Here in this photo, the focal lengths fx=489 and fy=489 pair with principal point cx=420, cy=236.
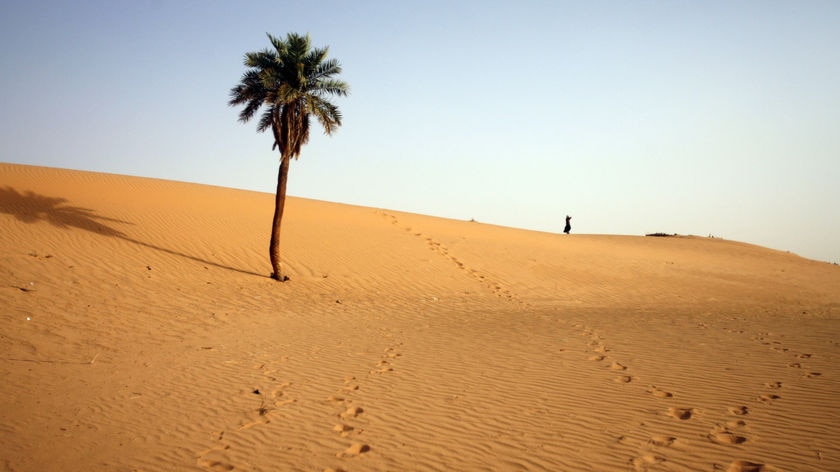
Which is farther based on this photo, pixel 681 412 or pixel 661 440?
pixel 681 412

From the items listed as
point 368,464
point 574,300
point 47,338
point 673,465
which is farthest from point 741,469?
point 574,300

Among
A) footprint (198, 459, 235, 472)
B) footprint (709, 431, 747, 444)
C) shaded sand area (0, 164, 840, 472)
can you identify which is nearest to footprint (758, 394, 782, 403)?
shaded sand area (0, 164, 840, 472)

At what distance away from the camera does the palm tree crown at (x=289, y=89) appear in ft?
51.5

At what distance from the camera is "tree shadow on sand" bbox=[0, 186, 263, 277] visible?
58.6ft

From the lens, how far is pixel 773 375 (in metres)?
6.82

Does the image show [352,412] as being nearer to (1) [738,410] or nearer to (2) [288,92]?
(1) [738,410]

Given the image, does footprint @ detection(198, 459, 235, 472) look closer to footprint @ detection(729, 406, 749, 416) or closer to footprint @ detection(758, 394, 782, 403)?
footprint @ detection(729, 406, 749, 416)

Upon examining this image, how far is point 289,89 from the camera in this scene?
15.4 m

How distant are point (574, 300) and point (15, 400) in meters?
15.3

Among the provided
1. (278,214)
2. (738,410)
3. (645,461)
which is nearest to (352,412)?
(645,461)

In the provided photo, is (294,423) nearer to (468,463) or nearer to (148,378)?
(468,463)

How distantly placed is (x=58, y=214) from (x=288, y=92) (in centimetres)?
1129

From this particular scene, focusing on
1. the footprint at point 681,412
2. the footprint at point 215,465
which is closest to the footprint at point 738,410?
the footprint at point 681,412

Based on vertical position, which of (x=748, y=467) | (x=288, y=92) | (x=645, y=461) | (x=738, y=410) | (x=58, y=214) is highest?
(x=288, y=92)
